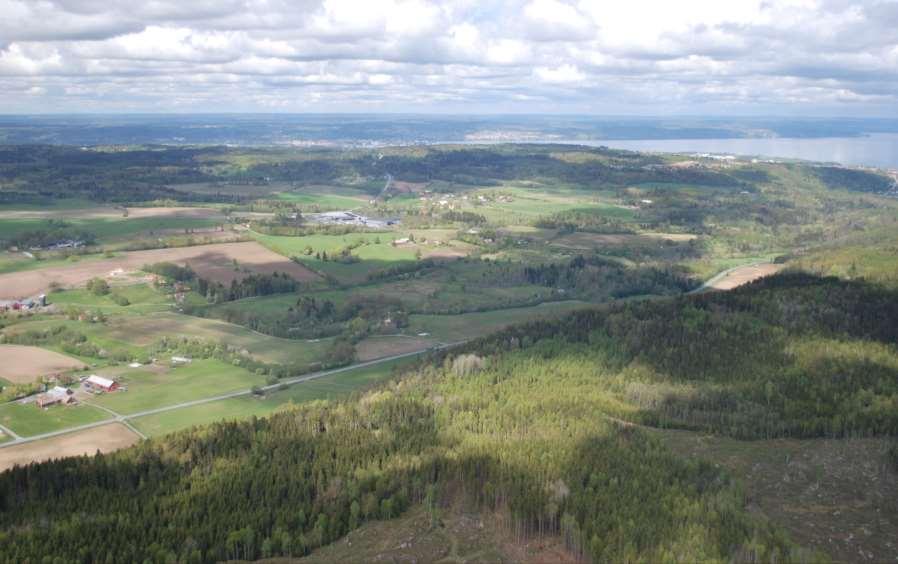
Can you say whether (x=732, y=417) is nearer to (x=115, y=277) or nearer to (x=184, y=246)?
(x=115, y=277)

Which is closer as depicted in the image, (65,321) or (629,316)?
(629,316)

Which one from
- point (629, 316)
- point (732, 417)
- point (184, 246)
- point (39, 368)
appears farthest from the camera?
point (184, 246)

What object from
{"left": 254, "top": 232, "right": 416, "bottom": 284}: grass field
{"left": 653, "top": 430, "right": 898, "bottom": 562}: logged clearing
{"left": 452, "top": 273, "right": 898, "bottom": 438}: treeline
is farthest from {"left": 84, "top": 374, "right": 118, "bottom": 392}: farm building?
{"left": 254, "top": 232, "right": 416, "bottom": 284}: grass field

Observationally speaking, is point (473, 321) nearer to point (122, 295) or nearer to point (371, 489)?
point (122, 295)

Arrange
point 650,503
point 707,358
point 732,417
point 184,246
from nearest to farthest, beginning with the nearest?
1. point 650,503
2. point 732,417
3. point 707,358
4. point 184,246

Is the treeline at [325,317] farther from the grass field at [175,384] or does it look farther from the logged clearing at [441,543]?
the logged clearing at [441,543]

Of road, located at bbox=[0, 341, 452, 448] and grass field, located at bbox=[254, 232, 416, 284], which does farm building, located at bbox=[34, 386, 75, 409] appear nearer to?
road, located at bbox=[0, 341, 452, 448]

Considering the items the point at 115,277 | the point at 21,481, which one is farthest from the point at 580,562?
the point at 115,277
